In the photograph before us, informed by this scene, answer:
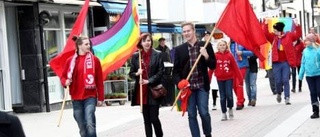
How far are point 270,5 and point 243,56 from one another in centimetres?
3477

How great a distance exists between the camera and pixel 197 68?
8.88m

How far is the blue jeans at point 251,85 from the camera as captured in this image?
1582 centimetres

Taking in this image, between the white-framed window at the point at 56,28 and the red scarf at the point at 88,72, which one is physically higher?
the white-framed window at the point at 56,28

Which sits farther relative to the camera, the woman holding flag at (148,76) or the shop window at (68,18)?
the shop window at (68,18)

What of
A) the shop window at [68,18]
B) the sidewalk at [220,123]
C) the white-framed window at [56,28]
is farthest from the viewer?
the shop window at [68,18]

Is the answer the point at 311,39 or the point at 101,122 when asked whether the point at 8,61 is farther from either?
the point at 311,39

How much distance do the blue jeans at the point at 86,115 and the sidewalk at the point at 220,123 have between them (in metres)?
2.69

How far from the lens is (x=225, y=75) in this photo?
518 inches

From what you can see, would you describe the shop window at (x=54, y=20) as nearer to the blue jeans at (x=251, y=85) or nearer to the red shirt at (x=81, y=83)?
the blue jeans at (x=251, y=85)

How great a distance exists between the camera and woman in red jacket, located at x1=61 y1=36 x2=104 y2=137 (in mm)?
8680

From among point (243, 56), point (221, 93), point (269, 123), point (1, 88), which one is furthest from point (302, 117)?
point (1, 88)

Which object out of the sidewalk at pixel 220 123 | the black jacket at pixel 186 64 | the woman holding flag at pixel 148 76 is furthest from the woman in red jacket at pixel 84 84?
the sidewalk at pixel 220 123

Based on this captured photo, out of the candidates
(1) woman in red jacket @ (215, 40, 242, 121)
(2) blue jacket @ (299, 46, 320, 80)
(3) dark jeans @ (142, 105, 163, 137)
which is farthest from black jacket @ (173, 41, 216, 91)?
(1) woman in red jacket @ (215, 40, 242, 121)

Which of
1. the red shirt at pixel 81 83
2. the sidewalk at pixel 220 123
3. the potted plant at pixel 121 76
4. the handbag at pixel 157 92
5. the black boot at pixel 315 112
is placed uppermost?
the red shirt at pixel 81 83
